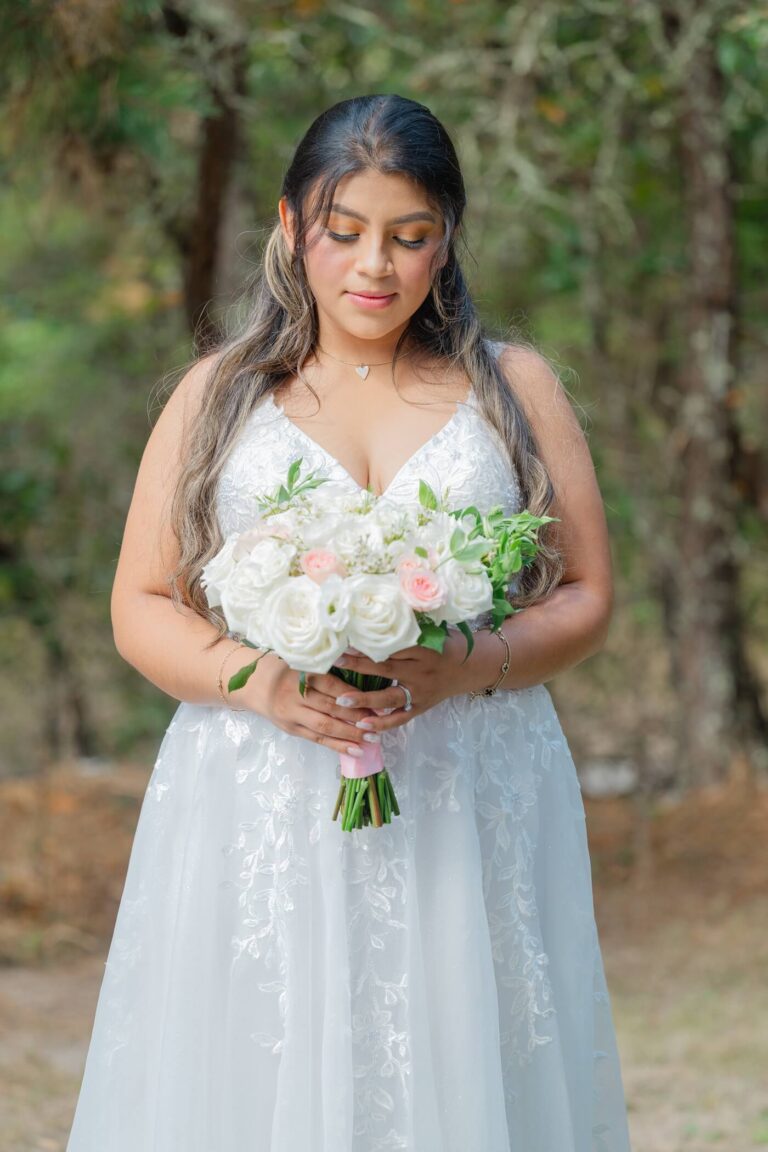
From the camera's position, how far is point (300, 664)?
209cm

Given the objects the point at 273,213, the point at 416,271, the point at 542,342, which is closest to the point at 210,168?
the point at 273,213

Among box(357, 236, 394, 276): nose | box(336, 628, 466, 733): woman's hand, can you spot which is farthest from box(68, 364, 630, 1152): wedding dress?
box(357, 236, 394, 276): nose

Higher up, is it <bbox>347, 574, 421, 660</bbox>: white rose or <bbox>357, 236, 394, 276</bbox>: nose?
<bbox>357, 236, 394, 276</bbox>: nose

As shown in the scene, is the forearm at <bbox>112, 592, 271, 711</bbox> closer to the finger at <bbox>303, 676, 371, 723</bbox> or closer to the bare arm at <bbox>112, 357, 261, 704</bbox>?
the bare arm at <bbox>112, 357, 261, 704</bbox>

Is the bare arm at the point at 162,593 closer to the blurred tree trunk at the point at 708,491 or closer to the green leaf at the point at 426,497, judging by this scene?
the green leaf at the point at 426,497

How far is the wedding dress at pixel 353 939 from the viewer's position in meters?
2.42

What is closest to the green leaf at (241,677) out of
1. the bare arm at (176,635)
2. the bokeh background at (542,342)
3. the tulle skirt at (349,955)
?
the bare arm at (176,635)

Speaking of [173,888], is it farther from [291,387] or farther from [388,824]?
[291,387]

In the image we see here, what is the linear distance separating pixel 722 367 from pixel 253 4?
2942mm

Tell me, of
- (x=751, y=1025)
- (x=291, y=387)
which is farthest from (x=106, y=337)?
(x=291, y=387)

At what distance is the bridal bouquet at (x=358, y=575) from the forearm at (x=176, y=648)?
0.21 metres

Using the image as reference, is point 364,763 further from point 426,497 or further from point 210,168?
point 210,168

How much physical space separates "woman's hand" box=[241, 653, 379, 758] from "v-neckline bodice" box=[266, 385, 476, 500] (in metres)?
0.38

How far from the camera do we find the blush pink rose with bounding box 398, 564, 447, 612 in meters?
2.08
